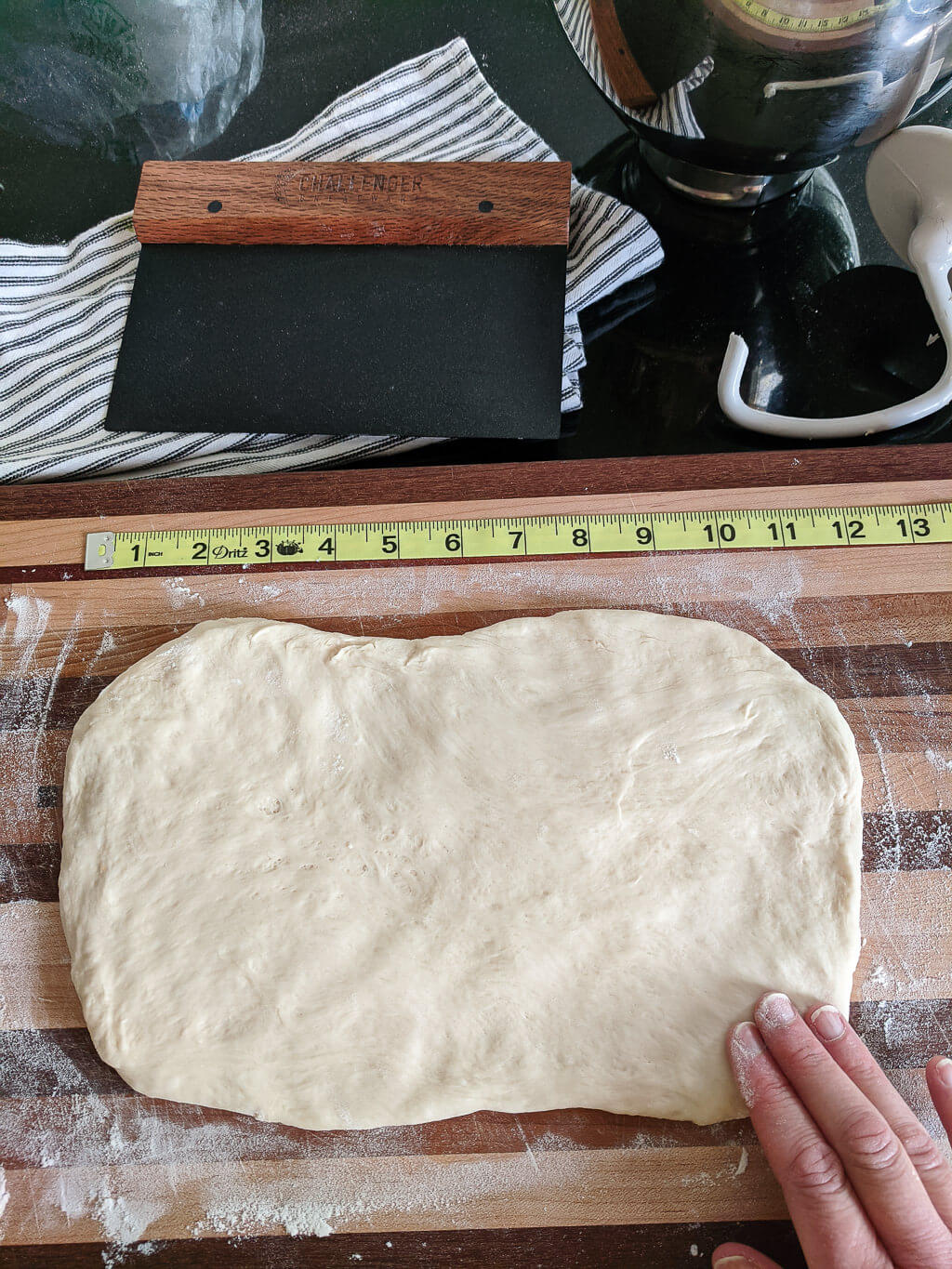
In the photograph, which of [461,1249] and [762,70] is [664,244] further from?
[461,1249]

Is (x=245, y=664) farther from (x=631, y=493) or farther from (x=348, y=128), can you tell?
(x=348, y=128)

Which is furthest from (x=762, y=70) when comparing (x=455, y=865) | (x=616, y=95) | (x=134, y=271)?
(x=455, y=865)

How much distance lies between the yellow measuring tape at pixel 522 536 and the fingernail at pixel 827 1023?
0.77 metres

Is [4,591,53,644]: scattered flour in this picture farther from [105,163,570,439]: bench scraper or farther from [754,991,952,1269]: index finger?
[754,991,952,1269]: index finger

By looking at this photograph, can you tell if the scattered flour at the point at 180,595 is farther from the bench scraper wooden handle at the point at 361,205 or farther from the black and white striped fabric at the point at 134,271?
the bench scraper wooden handle at the point at 361,205

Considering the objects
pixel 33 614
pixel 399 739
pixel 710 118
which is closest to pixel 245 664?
pixel 399 739

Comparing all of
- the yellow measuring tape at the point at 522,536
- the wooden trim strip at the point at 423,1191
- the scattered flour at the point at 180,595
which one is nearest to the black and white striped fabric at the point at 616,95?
the yellow measuring tape at the point at 522,536

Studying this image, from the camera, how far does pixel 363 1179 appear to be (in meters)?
1.29

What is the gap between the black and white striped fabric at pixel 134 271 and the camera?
5.47 feet

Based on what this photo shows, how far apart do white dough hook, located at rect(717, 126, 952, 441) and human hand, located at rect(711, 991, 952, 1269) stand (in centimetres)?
104

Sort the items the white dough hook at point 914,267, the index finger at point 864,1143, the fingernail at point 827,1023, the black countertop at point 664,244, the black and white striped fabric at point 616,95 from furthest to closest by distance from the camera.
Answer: the black countertop at point 664,244 < the white dough hook at point 914,267 < the black and white striped fabric at point 616,95 < the fingernail at point 827,1023 < the index finger at point 864,1143

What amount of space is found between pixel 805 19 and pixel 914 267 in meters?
0.56

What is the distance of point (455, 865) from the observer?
1324 mm

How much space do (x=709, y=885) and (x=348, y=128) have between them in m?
1.75
